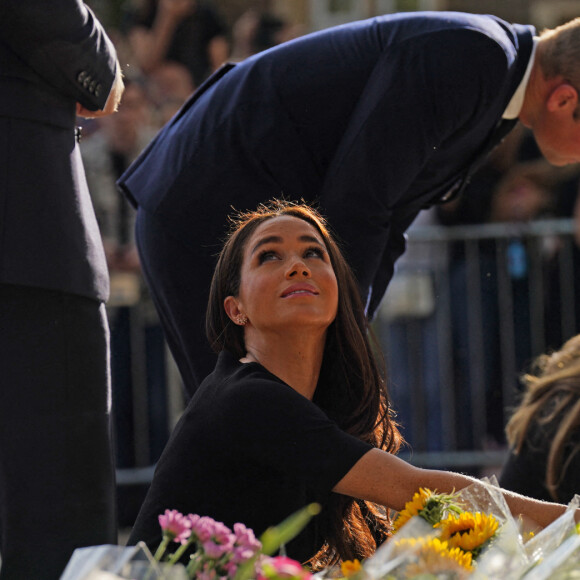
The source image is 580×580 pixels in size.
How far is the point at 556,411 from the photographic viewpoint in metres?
2.91

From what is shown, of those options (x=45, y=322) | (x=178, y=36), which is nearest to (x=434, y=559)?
(x=45, y=322)

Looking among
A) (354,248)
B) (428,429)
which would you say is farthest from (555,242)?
(354,248)

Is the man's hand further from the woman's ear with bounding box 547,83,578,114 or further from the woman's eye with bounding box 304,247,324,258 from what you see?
the woman's ear with bounding box 547,83,578,114

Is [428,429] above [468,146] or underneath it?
underneath

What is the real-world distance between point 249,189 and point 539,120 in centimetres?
76

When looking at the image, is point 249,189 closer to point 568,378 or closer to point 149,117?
point 568,378

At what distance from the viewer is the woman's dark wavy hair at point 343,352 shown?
226 cm

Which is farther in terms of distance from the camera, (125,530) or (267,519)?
(125,530)

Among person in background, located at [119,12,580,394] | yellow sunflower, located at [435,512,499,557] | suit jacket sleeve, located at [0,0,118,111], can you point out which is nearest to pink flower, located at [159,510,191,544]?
yellow sunflower, located at [435,512,499,557]

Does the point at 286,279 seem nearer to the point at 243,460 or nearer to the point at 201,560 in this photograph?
the point at 243,460

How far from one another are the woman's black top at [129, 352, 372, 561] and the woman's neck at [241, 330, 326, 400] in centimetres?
16

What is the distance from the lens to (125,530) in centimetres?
496

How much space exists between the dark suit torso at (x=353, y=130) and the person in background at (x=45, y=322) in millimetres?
457

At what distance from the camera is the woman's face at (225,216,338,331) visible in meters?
2.17
